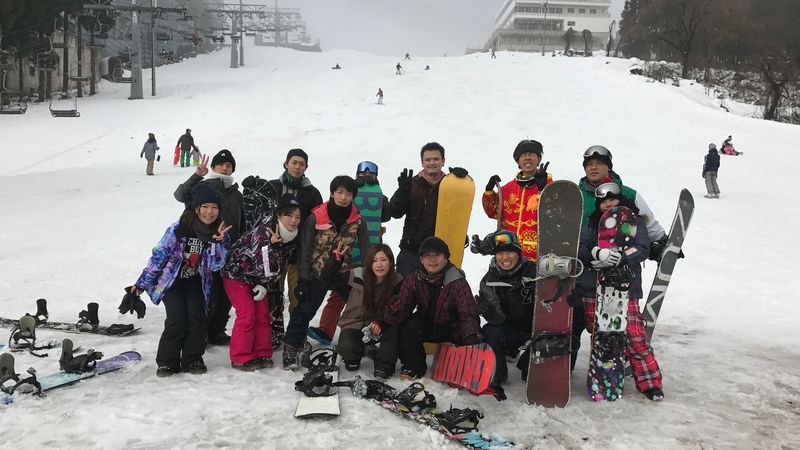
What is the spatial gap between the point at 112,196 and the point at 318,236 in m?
11.8

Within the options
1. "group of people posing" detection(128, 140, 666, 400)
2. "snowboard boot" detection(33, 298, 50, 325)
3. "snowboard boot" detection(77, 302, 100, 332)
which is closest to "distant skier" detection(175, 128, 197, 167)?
"snowboard boot" detection(33, 298, 50, 325)

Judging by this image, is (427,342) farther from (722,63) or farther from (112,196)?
(722,63)

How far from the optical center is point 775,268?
924cm

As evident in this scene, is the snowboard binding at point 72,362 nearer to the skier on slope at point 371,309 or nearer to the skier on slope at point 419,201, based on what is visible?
the skier on slope at point 371,309

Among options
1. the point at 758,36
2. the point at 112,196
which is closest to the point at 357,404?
the point at 112,196

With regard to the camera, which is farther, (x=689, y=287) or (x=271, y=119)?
(x=271, y=119)

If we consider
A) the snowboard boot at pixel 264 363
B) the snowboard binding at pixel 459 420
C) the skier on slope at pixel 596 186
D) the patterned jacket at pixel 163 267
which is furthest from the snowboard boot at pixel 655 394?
the patterned jacket at pixel 163 267

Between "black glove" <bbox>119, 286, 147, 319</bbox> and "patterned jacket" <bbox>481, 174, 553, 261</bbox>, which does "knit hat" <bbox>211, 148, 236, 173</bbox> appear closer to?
"black glove" <bbox>119, 286, 147, 319</bbox>

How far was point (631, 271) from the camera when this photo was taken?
4.15 meters

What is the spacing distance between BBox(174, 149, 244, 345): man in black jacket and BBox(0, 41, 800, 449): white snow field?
253 mm

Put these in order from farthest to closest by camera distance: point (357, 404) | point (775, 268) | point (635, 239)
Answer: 1. point (775, 268)
2. point (635, 239)
3. point (357, 404)

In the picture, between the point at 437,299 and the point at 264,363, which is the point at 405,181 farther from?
the point at 264,363

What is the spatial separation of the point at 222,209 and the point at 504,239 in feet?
8.67

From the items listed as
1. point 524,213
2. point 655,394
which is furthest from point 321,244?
point 655,394
